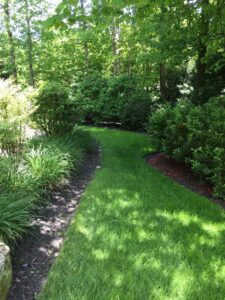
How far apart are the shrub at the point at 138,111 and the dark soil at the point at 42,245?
22.7ft

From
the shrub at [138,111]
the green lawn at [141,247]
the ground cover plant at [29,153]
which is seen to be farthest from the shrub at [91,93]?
the green lawn at [141,247]

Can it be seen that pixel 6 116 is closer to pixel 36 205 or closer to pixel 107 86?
pixel 36 205

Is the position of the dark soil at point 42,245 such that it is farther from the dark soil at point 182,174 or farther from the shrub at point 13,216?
the dark soil at point 182,174

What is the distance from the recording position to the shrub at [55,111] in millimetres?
6988

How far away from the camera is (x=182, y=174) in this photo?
607 cm

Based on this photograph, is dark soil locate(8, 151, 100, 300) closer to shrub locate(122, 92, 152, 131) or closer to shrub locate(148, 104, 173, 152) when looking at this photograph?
shrub locate(148, 104, 173, 152)

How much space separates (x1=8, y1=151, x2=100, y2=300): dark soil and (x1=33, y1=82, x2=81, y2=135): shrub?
2.66 m

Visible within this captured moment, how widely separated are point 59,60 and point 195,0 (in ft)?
40.0

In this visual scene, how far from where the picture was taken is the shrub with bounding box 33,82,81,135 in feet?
22.9

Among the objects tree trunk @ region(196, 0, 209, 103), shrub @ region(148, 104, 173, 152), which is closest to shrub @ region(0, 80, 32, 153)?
shrub @ region(148, 104, 173, 152)

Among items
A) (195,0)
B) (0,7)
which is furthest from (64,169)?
(0,7)

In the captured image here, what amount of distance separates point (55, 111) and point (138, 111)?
Answer: 200 inches

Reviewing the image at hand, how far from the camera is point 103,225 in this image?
362 centimetres

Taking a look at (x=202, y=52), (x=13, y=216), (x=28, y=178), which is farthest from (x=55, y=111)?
(x=202, y=52)
